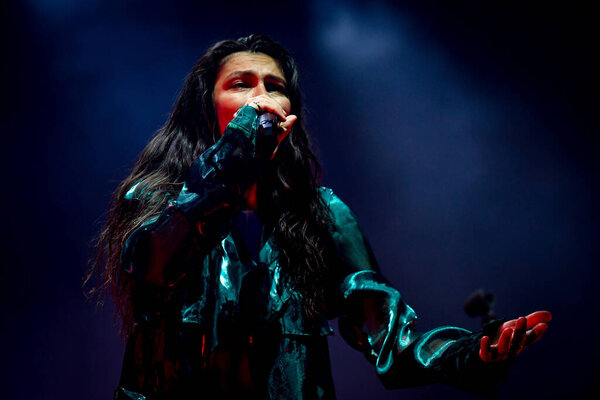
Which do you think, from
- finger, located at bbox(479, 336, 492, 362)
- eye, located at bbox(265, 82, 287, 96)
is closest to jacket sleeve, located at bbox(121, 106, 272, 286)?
eye, located at bbox(265, 82, 287, 96)

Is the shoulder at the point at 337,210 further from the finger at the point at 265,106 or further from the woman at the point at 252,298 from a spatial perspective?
the finger at the point at 265,106

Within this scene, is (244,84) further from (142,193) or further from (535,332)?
(535,332)

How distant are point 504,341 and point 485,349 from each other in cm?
4

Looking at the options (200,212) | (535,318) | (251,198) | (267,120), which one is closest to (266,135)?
(267,120)

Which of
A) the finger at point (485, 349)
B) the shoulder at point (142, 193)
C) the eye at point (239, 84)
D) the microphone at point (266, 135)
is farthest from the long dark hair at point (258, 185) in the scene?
the finger at point (485, 349)

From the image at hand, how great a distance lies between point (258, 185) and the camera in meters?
1.18

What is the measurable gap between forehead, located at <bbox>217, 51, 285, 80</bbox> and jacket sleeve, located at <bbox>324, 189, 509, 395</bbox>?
51 centimetres

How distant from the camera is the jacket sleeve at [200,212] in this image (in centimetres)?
73

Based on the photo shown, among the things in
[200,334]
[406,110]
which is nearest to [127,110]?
[406,110]

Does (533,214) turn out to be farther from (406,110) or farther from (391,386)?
(391,386)

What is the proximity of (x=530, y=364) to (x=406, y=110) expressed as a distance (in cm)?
218

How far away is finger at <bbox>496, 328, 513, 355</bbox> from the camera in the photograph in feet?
1.93

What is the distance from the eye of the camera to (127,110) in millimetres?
2498

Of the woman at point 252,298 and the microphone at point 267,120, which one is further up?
the microphone at point 267,120
